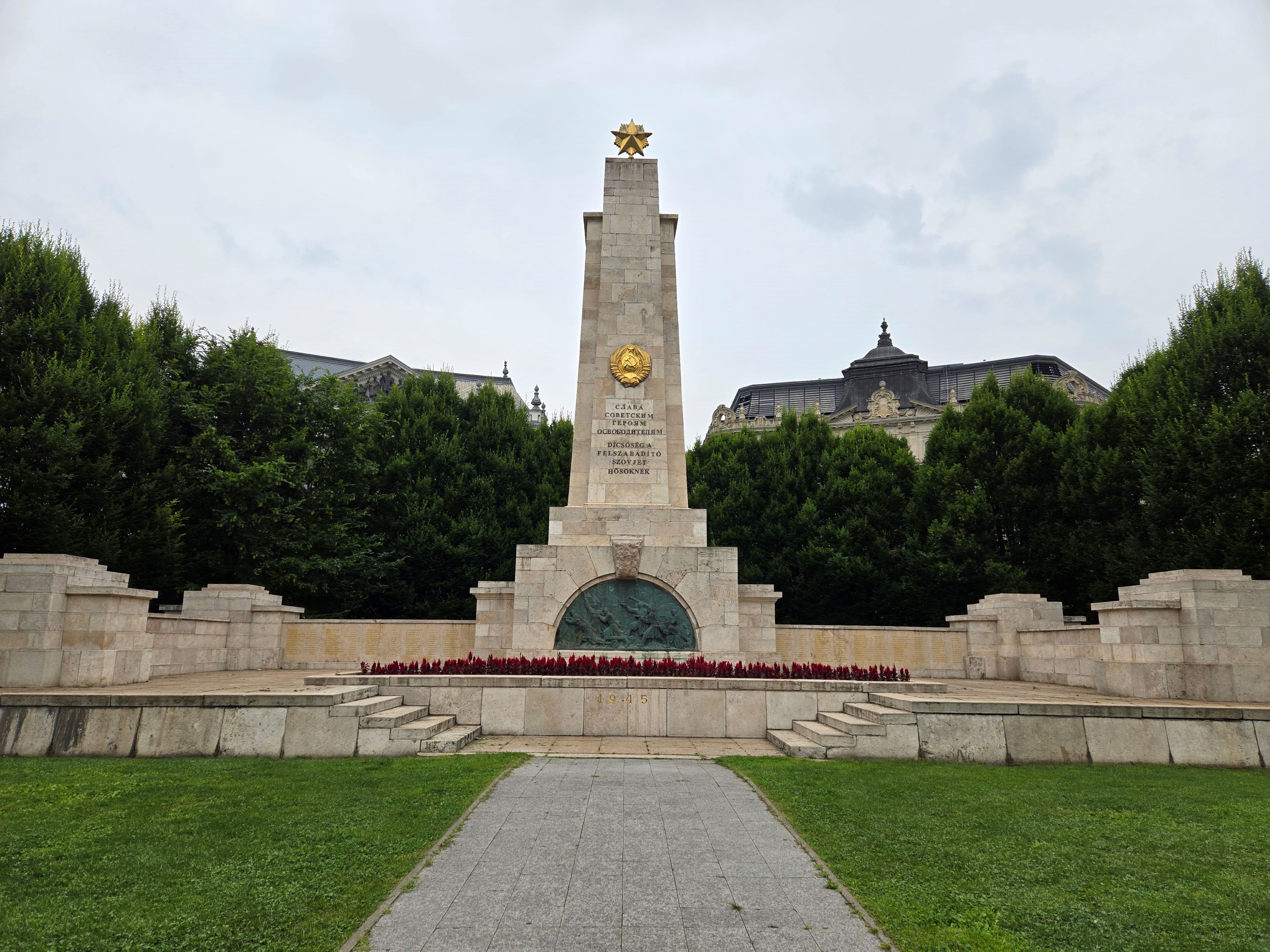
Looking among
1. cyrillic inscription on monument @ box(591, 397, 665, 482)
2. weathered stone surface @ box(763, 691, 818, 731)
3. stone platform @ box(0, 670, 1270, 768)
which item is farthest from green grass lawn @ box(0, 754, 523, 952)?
cyrillic inscription on monument @ box(591, 397, 665, 482)

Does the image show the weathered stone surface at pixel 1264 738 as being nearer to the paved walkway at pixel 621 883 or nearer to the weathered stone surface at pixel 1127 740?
the weathered stone surface at pixel 1127 740

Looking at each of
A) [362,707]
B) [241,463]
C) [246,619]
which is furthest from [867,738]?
[241,463]

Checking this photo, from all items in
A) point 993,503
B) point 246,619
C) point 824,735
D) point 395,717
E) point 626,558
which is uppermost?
point 993,503

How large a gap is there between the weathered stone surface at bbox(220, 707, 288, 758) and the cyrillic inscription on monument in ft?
35.0

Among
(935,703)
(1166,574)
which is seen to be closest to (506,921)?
(935,703)

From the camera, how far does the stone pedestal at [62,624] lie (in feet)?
45.0

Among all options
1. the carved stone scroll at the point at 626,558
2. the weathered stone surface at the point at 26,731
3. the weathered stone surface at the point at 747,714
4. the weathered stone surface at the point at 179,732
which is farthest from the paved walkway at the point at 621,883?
the carved stone scroll at the point at 626,558

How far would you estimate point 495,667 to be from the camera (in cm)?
1427

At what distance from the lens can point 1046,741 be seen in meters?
11.2

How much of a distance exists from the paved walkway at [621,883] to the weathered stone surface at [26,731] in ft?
21.9

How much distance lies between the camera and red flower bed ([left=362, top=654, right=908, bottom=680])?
46.6ft

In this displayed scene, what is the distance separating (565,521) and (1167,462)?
1732 centimetres

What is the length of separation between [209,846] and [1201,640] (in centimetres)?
1533

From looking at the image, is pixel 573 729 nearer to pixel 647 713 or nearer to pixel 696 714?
pixel 647 713
